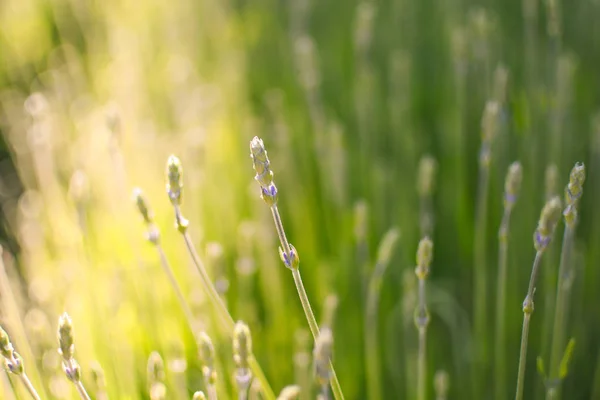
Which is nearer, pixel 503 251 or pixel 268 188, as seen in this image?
pixel 268 188

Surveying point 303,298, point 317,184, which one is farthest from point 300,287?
point 317,184

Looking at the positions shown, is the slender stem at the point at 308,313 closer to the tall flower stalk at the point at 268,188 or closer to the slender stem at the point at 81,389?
the tall flower stalk at the point at 268,188

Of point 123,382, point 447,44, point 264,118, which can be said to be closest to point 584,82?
point 447,44

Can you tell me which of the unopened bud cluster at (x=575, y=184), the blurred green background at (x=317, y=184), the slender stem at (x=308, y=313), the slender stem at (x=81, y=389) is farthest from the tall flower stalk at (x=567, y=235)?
the slender stem at (x=81, y=389)

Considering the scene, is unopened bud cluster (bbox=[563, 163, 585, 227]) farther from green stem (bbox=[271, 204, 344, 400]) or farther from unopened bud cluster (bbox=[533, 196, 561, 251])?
green stem (bbox=[271, 204, 344, 400])

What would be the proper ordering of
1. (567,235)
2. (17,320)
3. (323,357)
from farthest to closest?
(17,320) → (567,235) → (323,357)

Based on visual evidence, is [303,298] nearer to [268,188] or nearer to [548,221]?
[268,188]

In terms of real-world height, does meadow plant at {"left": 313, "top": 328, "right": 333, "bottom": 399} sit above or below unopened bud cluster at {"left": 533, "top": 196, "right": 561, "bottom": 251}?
below

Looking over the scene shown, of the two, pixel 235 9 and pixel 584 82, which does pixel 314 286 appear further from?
pixel 235 9

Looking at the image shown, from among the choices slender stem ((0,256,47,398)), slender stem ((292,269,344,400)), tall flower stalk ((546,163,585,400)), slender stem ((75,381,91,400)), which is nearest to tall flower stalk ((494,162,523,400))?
tall flower stalk ((546,163,585,400))
